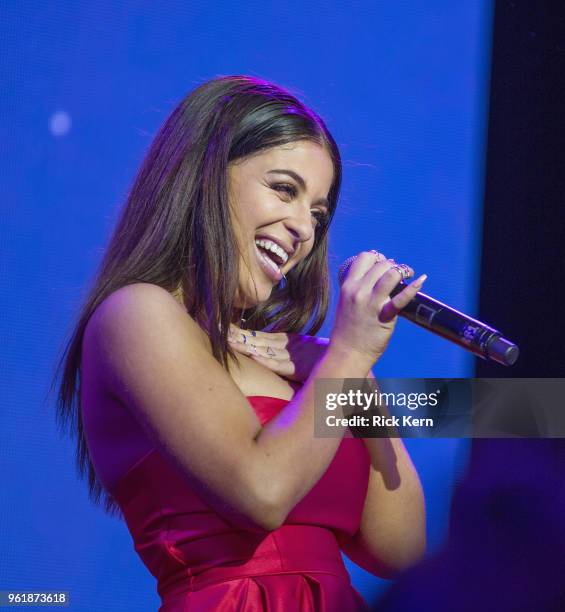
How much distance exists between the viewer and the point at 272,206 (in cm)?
121

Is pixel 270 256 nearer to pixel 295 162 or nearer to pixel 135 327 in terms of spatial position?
pixel 295 162

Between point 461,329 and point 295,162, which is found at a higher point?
point 295,162

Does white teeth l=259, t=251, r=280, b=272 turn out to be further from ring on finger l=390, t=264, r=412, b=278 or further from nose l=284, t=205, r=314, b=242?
ring on finger l=390, t=264, r=412, b=278

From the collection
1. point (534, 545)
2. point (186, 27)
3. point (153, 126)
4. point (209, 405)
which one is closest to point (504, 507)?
point (534, 545)

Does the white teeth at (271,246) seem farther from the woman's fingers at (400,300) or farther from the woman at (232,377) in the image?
the woman's fingers at (400,300)

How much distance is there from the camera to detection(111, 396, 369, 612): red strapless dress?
107 centimetres

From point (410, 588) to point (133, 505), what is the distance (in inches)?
14.9

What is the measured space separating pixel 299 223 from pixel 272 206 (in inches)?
1.8

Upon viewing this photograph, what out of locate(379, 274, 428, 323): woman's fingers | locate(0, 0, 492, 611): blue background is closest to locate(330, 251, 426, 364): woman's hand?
locate(379, 274, 428, 323): woman's fingers

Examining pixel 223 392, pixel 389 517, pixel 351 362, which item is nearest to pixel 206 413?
pixel 223 392

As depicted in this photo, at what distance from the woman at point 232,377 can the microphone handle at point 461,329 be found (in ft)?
0.15

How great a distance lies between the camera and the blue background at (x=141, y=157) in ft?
5.70

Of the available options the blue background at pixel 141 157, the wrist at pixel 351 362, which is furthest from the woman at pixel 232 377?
the blue background at pixel 141 157

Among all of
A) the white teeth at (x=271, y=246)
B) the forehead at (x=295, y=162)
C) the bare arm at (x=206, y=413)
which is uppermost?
the forehead at (x=295, y=162)
